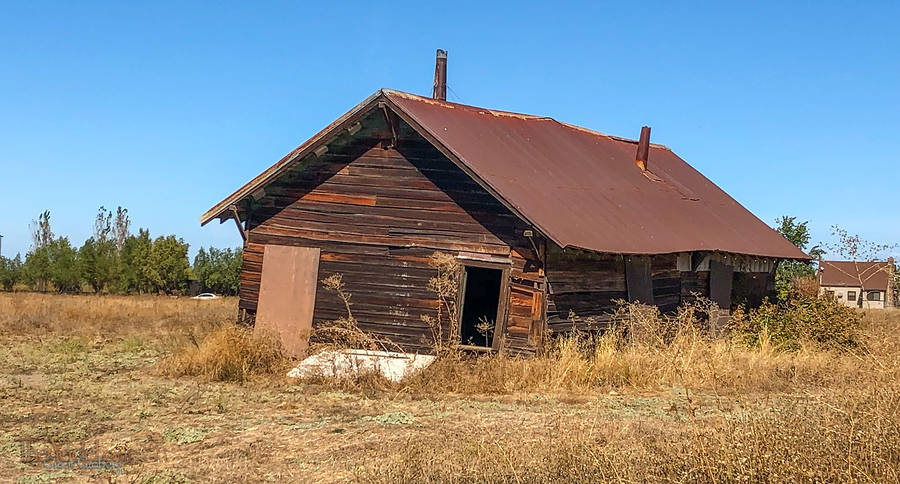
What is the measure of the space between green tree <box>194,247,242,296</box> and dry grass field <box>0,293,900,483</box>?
121 feet

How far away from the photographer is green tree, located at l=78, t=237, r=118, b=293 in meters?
48.7

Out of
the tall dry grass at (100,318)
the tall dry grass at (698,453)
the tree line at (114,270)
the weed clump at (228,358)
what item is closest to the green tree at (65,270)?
the tree line at (114,270)

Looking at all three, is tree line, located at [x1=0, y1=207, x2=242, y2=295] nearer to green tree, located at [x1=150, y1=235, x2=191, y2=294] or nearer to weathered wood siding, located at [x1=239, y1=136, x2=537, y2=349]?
green tree, located at [x1=150, y1=235, x2=191, y2=294]

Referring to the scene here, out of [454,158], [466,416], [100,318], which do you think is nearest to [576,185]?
[454,158]

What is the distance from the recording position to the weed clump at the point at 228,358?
41.1 ft

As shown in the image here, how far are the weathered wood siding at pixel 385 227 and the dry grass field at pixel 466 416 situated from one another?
1628mm

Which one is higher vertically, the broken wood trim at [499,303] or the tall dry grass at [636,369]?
the broken wood trim at [499,303]

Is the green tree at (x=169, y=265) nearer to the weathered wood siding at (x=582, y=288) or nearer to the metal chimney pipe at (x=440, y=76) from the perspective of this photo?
the metal chimney pipe at (x=440, y=76)

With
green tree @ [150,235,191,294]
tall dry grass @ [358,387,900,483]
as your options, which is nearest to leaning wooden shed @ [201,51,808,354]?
tall dry grass @ [358,387,900,483]

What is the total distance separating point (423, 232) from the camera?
14.1 m

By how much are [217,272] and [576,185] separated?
135ft

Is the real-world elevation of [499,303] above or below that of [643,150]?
below

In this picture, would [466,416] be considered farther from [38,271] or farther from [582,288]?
[38,271]

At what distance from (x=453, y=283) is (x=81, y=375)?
19.1ft
